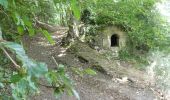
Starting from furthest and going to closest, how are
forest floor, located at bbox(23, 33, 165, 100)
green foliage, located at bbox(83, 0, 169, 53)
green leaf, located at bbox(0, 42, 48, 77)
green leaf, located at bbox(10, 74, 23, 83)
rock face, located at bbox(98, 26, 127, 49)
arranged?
rock face, located at bbox(98, 26, 127, 49), green foliage, located at bbox(83, 0, 169, 53), forest floor, located at bbox(23, 33, 165, 100), green leaf, located at bbox(10, 74, 23, 83), green leaf, located at bbox(0, 42, 48, 77)

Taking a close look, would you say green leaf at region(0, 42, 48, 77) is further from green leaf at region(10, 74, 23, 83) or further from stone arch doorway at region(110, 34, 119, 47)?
stone arch doorway at region(110, 34, 119, 47)

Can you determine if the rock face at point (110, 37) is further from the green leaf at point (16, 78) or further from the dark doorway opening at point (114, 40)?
the green leaf at point (16, 78)

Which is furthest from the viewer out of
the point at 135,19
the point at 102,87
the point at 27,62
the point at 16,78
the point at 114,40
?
the point at 114,40

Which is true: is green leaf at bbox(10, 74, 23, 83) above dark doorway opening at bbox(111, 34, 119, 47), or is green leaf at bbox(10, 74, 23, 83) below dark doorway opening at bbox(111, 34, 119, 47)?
above

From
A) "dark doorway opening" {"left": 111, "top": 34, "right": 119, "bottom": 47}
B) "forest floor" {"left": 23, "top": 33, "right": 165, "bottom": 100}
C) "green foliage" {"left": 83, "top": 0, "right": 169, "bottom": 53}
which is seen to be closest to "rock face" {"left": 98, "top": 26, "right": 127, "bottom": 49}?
"dark doorway opening" {"left": 111, "top": 34, "right": 119, "bottom": 47}

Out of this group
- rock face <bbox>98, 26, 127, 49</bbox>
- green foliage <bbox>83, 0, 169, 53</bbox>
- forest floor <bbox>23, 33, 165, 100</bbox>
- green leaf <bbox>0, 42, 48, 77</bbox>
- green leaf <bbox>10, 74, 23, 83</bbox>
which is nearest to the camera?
→ green leaf <bbox>0, 42, 48, 77</bbox>

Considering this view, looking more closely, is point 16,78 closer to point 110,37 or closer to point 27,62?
point 27,62

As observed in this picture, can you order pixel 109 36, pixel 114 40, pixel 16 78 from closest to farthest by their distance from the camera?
pixel 16 78 → pixel 109 36 → pixel 114 40

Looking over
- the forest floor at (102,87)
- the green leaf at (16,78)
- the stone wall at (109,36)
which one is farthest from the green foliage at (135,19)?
the green leaf at (16,78)

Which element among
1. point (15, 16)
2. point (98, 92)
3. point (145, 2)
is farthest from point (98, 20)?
point (15, 16)

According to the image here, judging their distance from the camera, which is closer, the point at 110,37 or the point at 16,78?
the point at 16,78

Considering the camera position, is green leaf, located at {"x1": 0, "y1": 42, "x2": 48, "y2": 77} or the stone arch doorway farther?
the stone arch doorway

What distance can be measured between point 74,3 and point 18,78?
1.30 ft

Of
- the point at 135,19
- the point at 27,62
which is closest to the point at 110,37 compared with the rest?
the point at 135,19
